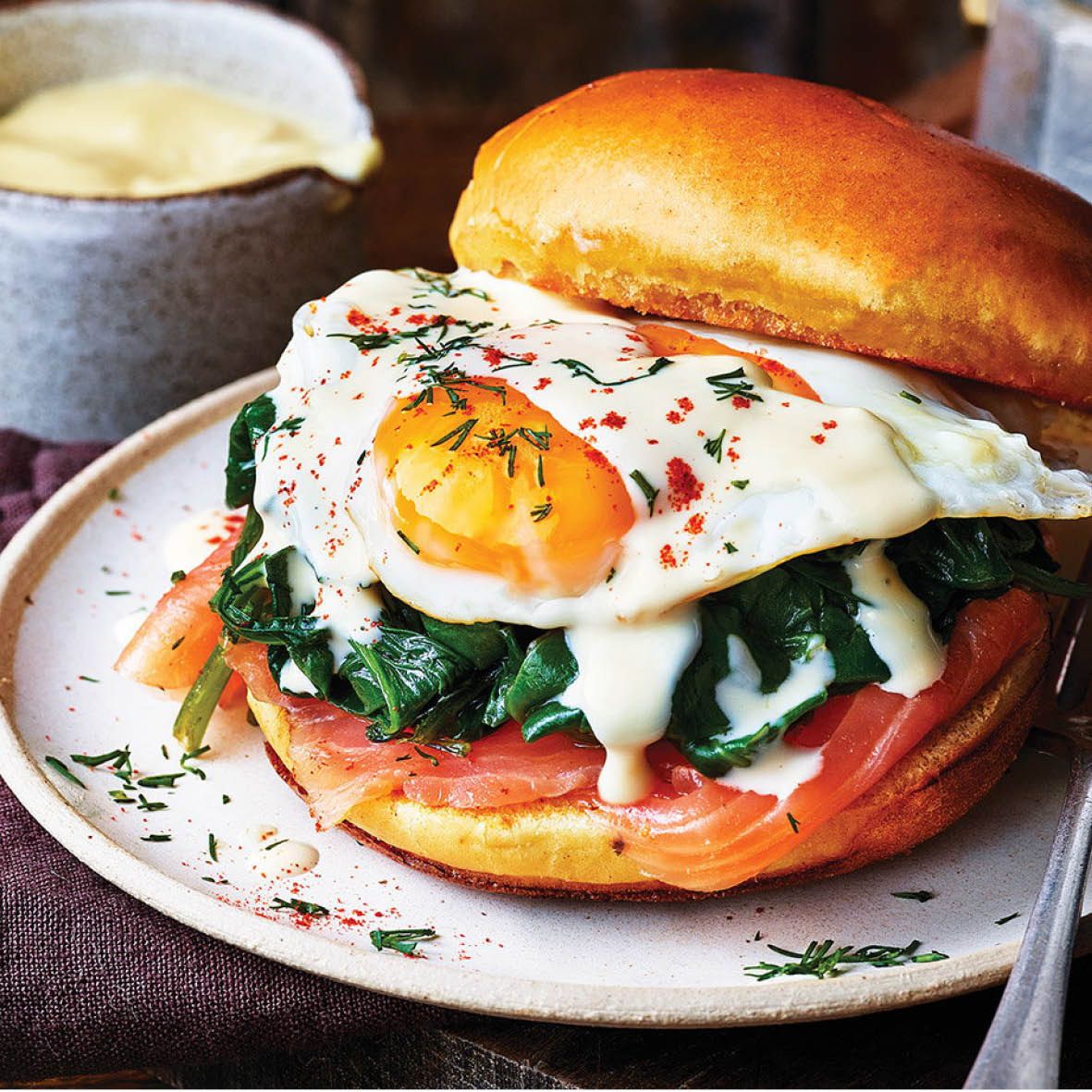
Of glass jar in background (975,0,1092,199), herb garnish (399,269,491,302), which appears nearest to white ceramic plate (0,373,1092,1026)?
herb garnish (399,269,491,302)

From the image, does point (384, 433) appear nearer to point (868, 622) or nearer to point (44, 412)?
point (868, 622)

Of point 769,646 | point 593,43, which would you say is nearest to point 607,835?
point 769,646

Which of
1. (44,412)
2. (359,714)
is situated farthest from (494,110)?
(359,714)

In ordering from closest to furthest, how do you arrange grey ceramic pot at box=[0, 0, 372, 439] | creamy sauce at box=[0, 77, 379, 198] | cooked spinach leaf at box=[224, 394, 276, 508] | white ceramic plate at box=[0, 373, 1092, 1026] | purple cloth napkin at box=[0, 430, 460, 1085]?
1. white ceramic plate at box=[0, 373, 1092, 1026]
2. purple cloth napkin at box=[0, 430, 460, 1085]
3. cooked spinach leaf at box=[224, 394, 276, 508]
4. grey ceramic pot at box=[0, 0, 372, 439]
5. creamy sauce at box=[0, 77, 379, 198]

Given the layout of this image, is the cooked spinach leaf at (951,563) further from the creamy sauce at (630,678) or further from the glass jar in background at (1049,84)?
the glass jar in background at (1049,84)

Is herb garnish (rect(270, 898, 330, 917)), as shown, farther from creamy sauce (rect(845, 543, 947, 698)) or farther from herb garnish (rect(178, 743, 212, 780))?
creamy sauce (rect(845, 543, 947, 698))
